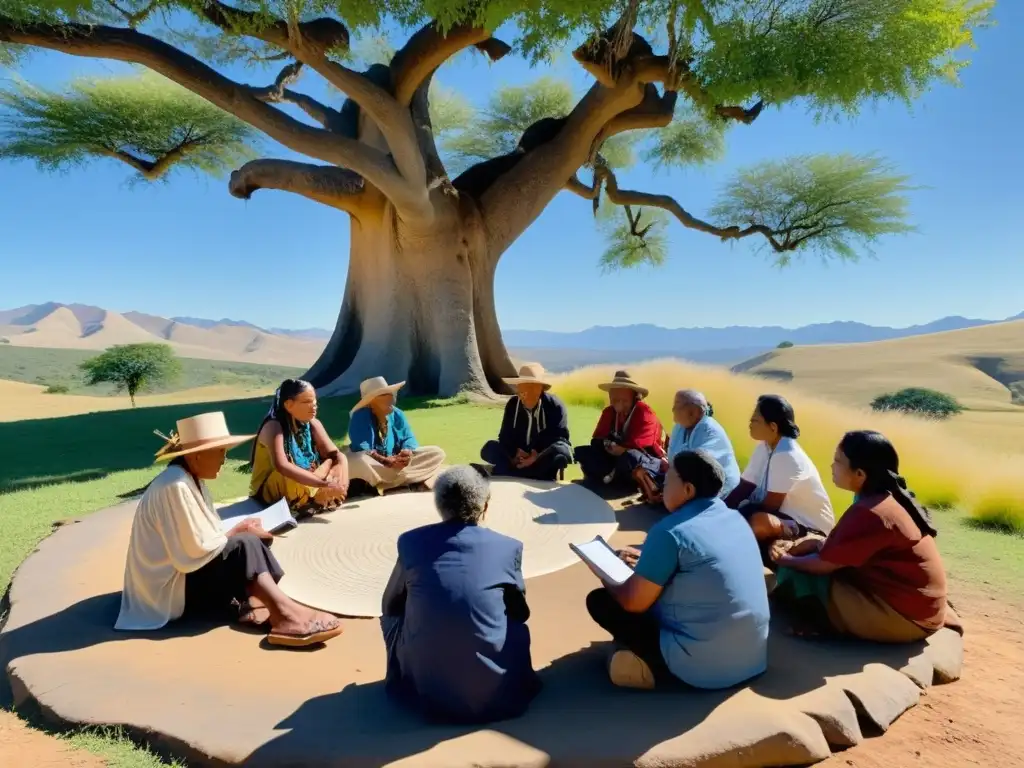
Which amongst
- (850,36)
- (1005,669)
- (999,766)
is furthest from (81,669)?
(850,36)

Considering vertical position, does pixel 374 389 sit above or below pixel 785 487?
above

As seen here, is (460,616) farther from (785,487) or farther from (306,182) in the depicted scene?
(306,182)

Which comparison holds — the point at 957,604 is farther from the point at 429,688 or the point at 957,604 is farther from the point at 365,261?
the point at 365,261

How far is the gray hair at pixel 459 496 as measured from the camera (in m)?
2.69

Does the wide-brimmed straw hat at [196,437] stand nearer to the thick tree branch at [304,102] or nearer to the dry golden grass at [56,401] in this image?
the thick tree branch at [304,102]

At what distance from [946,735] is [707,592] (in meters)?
1.15

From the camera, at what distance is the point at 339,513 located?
5430 mm

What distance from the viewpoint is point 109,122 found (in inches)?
540

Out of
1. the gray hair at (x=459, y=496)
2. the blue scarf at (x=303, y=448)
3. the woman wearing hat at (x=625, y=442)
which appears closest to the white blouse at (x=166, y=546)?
the gray hair at (x=459, y=496)

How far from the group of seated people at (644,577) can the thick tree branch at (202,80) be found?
22.4 feet

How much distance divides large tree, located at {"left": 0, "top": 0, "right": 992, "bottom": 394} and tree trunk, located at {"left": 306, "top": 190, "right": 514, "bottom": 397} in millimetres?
36

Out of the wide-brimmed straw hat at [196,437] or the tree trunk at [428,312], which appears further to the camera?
the tree trunk at [428,312]

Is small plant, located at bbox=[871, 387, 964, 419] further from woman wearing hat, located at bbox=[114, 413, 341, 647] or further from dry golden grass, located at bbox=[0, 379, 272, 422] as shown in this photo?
woman wearing hat, located at bbox=[114, 413, 341, 647]

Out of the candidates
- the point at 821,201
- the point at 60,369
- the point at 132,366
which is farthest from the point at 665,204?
the point at 60,369
